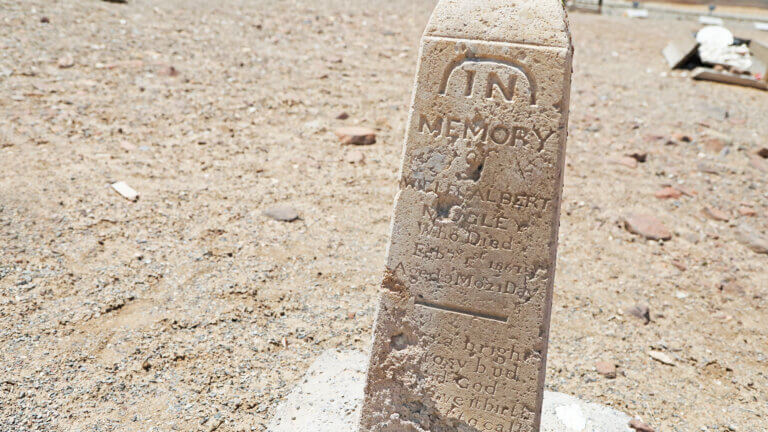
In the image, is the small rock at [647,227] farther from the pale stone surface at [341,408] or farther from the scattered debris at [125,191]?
the scattered debris at [125,191]

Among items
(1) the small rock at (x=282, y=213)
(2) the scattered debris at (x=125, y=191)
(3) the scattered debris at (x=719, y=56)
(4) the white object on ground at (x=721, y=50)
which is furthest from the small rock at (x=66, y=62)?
(4) the white object on ground at (x=721, y=50)

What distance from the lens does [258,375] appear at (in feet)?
11.6

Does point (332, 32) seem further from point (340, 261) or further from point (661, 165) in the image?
point (340, 261)

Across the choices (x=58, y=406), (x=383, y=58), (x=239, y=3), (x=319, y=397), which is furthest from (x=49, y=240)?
(x=239, y=3)

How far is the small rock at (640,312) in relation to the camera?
4.50 metres

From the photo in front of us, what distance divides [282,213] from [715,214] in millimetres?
4089

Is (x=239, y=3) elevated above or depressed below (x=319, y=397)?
above

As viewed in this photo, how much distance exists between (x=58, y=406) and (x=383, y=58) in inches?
275

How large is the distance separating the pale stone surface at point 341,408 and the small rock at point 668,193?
341 centimetres

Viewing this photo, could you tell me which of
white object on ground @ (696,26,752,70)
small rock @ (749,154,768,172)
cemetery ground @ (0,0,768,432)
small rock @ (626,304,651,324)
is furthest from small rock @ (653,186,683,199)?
white object on ground @ (696,26,752,70)

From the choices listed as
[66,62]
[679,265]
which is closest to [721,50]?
[679,265]

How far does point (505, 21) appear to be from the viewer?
7.24 ft

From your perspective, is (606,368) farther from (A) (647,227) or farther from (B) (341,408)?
(A) (647,227)

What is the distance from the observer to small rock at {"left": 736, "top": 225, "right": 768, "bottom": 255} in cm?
552
